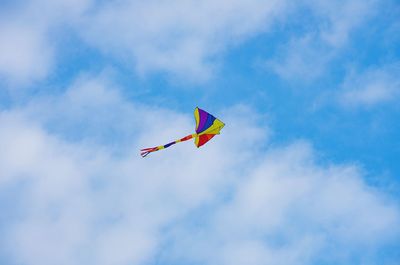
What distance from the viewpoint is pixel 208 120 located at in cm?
7944

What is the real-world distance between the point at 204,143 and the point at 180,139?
212 cm

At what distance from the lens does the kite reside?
79312 mm

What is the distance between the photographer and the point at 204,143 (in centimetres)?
7988

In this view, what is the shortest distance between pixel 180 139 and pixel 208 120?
3007mm

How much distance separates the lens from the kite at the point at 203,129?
79.3 meters

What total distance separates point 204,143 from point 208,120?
205 centimetres

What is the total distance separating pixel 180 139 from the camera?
263 feet

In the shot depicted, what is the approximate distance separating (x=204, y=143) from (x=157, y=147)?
4.07 metres

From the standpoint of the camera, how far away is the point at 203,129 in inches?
3142

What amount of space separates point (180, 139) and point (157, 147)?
6.90 feet
